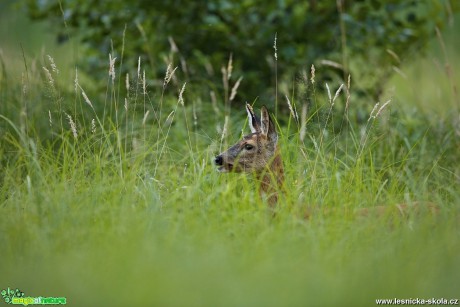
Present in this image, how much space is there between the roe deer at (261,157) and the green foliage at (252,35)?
1.96 meters

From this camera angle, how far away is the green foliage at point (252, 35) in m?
8.15

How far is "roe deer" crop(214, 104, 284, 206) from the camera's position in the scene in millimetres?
5883

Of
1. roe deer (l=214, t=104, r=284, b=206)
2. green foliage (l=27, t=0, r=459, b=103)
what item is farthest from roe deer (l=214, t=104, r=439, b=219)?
green foliage (l=27, t=0, r=459, b=103)

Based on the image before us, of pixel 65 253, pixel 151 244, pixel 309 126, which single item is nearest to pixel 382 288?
pixel 151 244

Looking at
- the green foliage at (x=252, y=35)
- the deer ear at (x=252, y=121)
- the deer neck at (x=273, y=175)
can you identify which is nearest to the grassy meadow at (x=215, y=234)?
the deer neck at (x=273, y=175)

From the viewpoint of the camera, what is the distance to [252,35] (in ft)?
27.1

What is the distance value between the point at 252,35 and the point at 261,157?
2.44m

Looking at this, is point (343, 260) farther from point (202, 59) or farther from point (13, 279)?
point (202, 59)

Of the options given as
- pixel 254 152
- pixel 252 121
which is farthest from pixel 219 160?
pixel 252 121

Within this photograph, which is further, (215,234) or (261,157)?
(261,157)

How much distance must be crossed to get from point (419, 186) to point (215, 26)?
275cm

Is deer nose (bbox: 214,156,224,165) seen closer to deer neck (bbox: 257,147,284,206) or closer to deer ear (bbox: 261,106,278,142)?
deer neck (bbox: 257,147,284,206)

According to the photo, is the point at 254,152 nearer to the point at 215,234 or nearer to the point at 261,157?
the point at 261,157

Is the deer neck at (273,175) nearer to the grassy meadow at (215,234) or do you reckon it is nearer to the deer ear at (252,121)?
the grassy meadow at (215,234)
